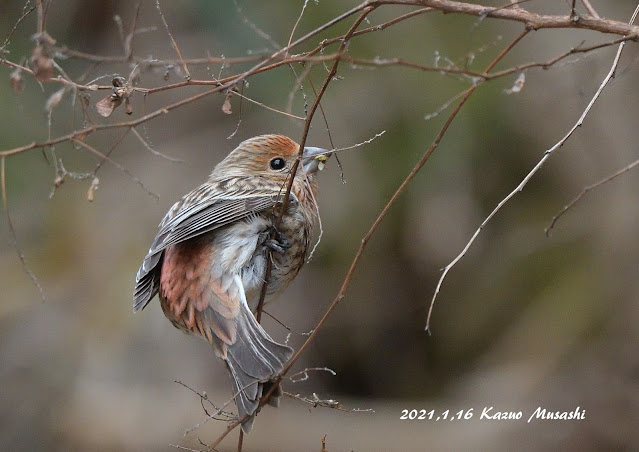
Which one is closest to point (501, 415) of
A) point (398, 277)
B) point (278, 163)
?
point (398, 277)

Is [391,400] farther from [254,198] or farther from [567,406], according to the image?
[254,198]

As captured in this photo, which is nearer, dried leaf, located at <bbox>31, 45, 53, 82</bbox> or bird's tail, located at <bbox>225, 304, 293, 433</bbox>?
dried leaf, located at <bbox>31, 45, 53, 82</bbox>

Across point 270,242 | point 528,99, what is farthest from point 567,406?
point 270,242

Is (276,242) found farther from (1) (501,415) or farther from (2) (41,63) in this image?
(1) (501,415)

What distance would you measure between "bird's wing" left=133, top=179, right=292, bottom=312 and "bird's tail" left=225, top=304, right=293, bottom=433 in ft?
1.54

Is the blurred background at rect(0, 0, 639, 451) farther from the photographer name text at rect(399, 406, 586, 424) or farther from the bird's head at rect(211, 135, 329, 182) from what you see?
the bird's head at rect(211, 135, 329, 182)

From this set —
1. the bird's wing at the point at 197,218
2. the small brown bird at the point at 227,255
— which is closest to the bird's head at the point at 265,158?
the small brown bird at the point at 227,255

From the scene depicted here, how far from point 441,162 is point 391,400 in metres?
2.01

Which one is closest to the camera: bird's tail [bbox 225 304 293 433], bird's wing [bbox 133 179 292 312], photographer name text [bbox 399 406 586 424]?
bird's tail [bbox 225 304 293 433]

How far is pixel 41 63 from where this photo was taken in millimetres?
2525

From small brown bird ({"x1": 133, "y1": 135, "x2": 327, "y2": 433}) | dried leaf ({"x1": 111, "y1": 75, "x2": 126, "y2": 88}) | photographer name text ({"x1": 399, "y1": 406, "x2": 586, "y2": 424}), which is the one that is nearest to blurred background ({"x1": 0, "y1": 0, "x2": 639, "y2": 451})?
photographer name text ({"x1": 399, "y1": 406, "x2": 586, "y2": 424})

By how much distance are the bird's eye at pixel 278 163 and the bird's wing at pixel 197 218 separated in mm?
381

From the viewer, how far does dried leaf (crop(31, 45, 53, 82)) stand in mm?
2523

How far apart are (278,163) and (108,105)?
6.00 feet
